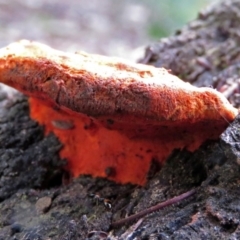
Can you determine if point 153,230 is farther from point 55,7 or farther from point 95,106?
point 55,7

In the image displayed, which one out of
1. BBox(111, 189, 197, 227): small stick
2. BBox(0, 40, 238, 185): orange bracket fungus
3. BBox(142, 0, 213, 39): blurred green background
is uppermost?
BBox(142, 0, 213, 39): blurred green background

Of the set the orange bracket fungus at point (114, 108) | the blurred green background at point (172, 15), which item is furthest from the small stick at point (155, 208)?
the blurred green background at point (172, 15)

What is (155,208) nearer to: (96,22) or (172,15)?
(172,15)

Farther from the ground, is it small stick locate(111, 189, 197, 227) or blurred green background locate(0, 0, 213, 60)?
blurred green background locate(0, 0, 213, 60)

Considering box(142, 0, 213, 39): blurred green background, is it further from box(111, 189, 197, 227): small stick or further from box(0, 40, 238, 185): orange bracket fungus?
box(111, 189, 197, 227): small stick

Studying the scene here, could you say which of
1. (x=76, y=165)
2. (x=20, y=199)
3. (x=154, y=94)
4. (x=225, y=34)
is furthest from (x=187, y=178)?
(x=225, y=34)

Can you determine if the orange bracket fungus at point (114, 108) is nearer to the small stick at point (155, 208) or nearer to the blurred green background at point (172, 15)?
the small stick at point (155, 208)

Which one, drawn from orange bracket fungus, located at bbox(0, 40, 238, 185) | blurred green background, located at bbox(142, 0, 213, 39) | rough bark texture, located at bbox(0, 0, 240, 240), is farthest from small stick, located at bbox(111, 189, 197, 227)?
blurred green background, located at bbox(142, 0, 213, 39)

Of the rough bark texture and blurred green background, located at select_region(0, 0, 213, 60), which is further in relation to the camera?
blurred green background, located at select_region(0, 0, 213, 60)
